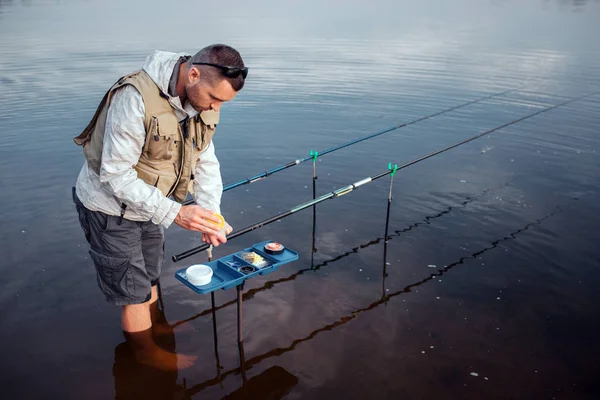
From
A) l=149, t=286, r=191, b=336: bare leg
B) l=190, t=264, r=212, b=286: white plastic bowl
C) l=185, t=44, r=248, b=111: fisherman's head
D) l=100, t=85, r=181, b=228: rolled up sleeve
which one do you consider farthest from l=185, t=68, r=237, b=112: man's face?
l=149, t=286, r=191, b=336: bare leg

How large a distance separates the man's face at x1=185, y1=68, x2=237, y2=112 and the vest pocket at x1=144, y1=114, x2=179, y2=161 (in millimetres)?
172

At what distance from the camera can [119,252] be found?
11.4 feet

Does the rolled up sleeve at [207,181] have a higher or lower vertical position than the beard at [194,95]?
lower

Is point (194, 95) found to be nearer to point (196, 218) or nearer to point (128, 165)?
point (128, 165)

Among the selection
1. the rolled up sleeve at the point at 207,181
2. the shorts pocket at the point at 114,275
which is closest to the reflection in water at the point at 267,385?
the shorts pocket at the point at 114,275

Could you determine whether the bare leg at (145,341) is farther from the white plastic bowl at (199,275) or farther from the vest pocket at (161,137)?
the vest pocket at (161,137)

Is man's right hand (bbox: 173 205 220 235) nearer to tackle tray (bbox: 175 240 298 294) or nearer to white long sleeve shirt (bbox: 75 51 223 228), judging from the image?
white long sleeve shirt (bbox: 75 51 223 228)

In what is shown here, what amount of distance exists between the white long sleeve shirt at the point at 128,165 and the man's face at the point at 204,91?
0.31 ft

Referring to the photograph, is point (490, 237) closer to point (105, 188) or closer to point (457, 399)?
point (457, 399)

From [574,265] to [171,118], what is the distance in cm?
466

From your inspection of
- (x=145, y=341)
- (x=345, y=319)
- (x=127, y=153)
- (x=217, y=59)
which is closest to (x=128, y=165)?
(x=127, y=153)

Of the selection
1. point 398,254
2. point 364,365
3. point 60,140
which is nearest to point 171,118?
point 364,365

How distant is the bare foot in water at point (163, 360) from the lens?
4168 mm

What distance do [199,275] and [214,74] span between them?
1.35 meters
